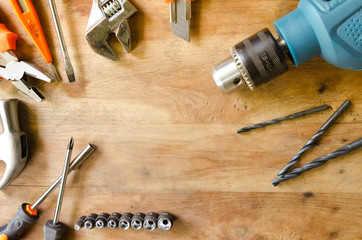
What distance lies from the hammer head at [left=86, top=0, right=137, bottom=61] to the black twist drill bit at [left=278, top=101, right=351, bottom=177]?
65cm

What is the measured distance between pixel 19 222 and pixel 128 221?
0.41 m

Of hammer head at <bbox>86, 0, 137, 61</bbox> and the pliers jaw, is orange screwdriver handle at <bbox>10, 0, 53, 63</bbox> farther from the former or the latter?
hammer head at <bbox>86, 0, 137, 61</bbox>

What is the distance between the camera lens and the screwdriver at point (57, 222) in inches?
37.9

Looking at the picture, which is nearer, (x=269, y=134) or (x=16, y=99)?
(x=269, y=134)

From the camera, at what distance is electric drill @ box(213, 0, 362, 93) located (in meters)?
0.67

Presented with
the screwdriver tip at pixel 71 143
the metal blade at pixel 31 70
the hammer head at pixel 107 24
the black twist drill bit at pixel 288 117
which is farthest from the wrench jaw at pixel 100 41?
the black twist drill bit at pixel 288 117

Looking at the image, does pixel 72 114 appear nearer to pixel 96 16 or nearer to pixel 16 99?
pixel 16 99

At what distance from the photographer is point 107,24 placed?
2.89 feet

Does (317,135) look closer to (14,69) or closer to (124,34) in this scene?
(124,34)

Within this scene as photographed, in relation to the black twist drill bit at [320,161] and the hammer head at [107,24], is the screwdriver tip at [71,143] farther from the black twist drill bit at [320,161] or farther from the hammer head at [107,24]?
the black twist drill bit at [320,161]

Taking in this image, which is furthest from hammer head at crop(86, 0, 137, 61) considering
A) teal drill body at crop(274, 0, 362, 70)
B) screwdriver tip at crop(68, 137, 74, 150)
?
teal drill body at crop(274, 0, 362, 70)

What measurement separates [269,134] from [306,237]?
1.20 feet

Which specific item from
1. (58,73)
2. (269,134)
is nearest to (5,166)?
(58,73)

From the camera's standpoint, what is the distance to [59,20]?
3.11 feet
